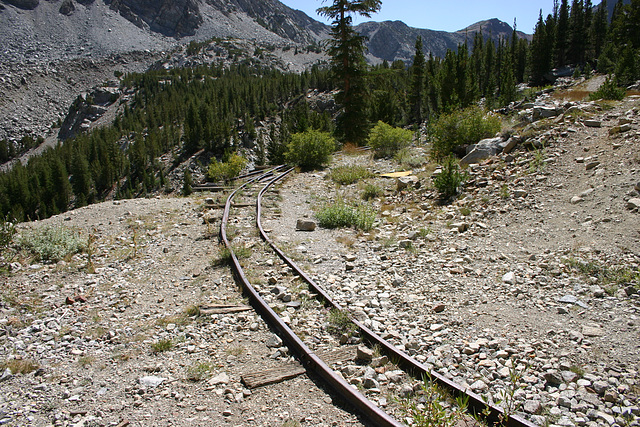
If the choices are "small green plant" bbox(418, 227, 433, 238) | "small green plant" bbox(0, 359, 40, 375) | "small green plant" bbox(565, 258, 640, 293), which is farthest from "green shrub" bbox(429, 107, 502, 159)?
"small green plant" bbox(0, 359, 40, 375)

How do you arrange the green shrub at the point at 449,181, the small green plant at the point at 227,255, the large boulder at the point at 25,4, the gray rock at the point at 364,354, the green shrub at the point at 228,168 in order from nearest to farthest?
the gray rock at the point at 364,354
the small green plant at the point at 227,255
the green shrub at the point at 449,181
the green shrub at the point at 228,168
the large boulder at the point at 25,4

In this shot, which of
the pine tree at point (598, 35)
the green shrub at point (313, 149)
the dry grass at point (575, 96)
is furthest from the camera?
the pine tree at point (598, 35)

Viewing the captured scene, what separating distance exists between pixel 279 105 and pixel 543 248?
429ft

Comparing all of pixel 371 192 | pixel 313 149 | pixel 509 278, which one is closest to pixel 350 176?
pixel 371 192

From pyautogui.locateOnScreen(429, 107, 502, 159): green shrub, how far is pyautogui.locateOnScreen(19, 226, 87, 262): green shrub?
1180cm

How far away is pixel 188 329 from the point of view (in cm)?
507

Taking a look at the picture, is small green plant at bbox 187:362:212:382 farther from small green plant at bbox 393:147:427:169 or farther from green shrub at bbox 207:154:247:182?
green shrub at bbox 207:154:247:182

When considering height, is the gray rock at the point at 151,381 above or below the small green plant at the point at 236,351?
below

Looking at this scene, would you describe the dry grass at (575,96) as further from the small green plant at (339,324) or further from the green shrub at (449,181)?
the small green plant at (339,324)

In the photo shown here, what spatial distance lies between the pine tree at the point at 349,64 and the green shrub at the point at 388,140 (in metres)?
8.73

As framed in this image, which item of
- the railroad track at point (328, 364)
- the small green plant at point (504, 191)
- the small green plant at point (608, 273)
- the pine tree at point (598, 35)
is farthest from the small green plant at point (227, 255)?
the pine tree at point (598, 35)

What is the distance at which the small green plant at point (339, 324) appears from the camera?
479 centimetres

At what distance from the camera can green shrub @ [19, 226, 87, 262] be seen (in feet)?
25.1

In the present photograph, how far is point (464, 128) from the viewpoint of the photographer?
Result: 1377cm
